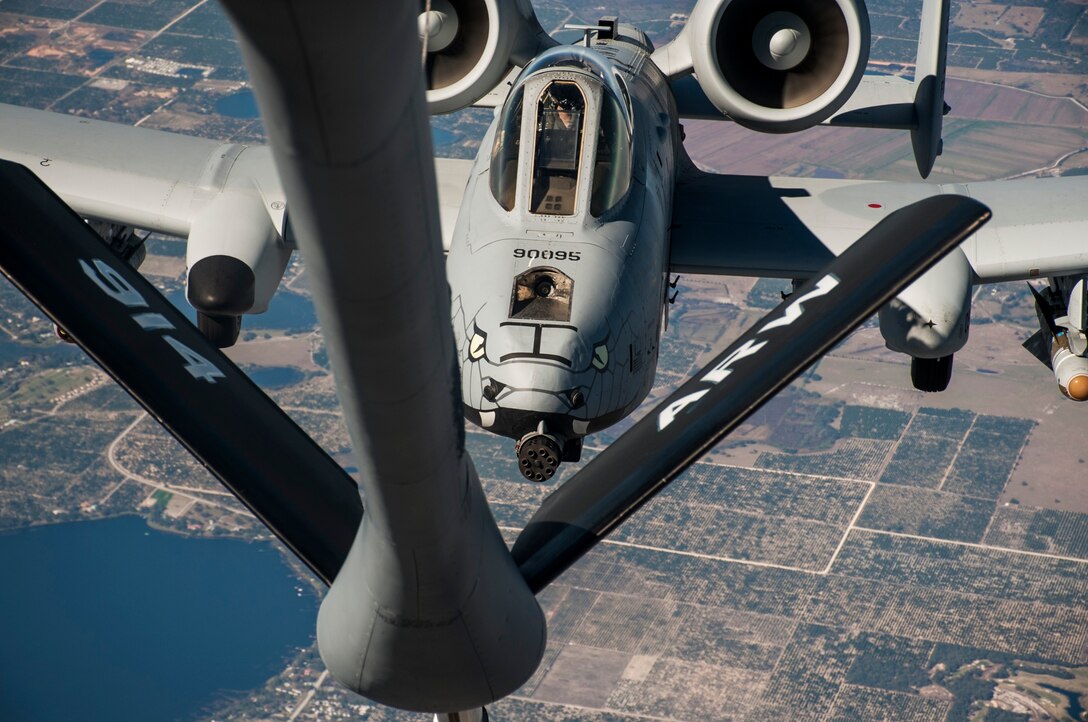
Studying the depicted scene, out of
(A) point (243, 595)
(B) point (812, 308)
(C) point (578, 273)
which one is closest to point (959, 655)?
(A) point (243, 595)

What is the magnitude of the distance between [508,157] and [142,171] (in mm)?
7817

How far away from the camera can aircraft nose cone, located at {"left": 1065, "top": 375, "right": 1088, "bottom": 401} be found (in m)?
20.5

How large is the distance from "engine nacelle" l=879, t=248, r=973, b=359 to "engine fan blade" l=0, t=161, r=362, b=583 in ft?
39.7

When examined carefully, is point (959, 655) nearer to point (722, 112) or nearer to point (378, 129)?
point (722, 112)

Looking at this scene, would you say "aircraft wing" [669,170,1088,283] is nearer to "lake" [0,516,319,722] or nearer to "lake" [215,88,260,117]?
"lake" [0,516,319,722]

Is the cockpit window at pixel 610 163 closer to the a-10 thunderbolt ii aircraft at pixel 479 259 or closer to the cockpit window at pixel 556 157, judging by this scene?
the a-10 thunderbolt ii aircraft at pixel 479 259

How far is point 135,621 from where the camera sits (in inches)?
3248

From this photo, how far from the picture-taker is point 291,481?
29.2 feet

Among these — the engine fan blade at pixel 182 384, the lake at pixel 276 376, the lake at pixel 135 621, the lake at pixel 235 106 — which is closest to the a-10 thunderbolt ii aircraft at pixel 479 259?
the engine fan blade at pixel 182 384

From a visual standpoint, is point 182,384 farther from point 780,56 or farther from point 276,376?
point 276,376

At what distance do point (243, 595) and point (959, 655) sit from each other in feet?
131

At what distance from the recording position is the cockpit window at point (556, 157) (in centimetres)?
1661

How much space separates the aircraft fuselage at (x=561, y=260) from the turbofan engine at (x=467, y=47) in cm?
281

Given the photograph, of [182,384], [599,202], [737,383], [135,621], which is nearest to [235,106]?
[135,621]
